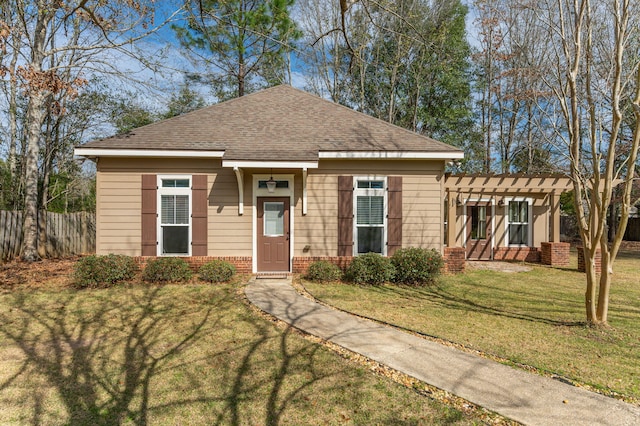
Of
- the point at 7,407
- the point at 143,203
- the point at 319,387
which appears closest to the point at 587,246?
the point at 319,387

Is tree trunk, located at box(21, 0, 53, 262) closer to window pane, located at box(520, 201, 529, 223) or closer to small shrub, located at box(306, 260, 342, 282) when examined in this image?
small shrub, located at box(306, 260, 342, 282)

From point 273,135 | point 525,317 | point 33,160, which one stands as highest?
point 273,135

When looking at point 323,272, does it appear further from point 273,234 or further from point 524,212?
point 524,212

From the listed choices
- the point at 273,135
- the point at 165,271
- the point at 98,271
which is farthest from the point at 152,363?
the point at 273,135

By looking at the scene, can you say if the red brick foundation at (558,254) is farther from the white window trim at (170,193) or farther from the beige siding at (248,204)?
the white window trim at (170,193)

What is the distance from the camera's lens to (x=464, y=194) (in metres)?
12.1

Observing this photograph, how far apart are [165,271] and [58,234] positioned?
26.4 ft

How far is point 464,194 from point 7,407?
40.2ft

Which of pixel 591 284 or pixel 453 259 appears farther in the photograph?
pixel 453 259

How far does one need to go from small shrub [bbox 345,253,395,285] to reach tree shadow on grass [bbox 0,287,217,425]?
323 cm

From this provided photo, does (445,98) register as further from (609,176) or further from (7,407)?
(7,407)

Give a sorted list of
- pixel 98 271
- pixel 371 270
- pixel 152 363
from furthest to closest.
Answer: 1. pixel 371 270
2. pixel 98 271
3. pixel 152 363

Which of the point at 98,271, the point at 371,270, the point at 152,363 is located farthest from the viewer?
the point at 371,270

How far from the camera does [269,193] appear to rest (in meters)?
8.50
